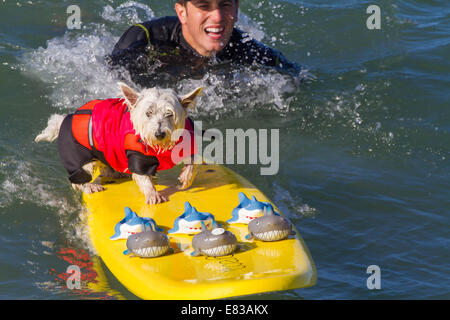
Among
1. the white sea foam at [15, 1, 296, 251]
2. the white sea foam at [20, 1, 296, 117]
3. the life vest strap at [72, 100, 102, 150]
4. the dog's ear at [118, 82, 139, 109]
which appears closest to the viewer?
the dog's ear at [118, 82, 139, 109]

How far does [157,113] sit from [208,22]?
8.46 feet

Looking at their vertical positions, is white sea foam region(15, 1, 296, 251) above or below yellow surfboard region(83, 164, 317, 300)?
above

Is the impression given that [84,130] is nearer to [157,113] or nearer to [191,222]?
[157,113]

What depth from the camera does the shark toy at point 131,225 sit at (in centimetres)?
490

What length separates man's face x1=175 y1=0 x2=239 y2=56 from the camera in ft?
23.5

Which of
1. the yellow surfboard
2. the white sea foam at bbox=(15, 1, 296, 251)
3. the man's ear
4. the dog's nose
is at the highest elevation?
the man's ear

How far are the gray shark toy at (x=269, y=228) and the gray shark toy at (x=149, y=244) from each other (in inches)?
25.0

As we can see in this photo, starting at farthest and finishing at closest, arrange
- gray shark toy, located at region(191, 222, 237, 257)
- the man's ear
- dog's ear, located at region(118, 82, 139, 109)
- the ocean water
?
the man's ear
the ocean water
dog's ear, located at region(118, 82, 139, 109)
gray shark toy, located at region(191, 222, 237, 257)

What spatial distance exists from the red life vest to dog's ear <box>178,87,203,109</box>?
227 millimetres

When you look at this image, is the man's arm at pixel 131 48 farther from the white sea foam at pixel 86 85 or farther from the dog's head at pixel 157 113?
the dog's head at pixel 157 113

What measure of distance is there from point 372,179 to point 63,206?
3.04 metres

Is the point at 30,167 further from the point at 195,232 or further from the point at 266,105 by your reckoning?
the point at 266,105

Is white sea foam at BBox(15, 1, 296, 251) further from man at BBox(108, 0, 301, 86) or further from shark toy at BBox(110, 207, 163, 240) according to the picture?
shark toy at BBox(110, 207, 163, 240)

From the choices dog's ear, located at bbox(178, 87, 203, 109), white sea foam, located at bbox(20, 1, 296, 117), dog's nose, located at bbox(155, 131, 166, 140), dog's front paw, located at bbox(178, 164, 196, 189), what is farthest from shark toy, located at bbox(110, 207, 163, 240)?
white sea foam, located at bbox(20, 1, 296, 117)
